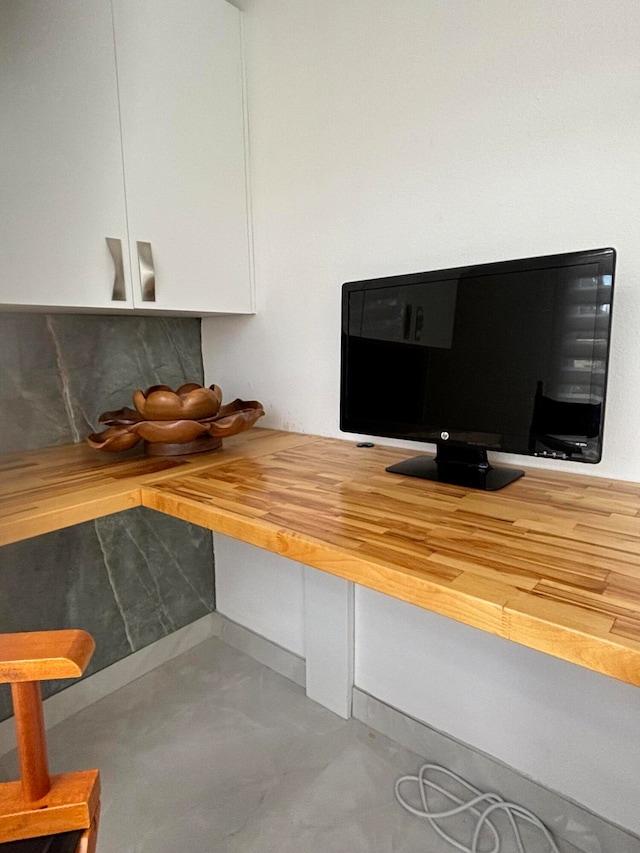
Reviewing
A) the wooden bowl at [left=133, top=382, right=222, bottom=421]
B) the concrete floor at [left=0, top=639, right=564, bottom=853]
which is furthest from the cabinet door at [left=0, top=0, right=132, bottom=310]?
the concrete floor at [left=0, top=639, right=564, bottom=853]

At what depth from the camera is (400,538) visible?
80 cm

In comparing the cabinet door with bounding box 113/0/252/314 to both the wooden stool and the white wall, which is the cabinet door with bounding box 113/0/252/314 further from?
the wooden stool

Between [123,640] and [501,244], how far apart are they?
1686mm

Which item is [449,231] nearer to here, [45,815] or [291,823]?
[45,815]

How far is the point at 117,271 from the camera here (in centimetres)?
132

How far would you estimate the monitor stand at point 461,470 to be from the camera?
1066mm

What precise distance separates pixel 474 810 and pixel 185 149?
1.88 m

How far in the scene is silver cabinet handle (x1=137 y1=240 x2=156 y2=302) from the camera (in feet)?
4.46

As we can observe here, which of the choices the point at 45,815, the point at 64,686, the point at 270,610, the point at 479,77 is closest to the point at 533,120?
the point at 479,77

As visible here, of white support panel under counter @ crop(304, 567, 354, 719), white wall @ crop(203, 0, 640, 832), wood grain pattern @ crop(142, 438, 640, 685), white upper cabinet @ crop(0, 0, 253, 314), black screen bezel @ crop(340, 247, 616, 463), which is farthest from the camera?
white support panel under counter @ crop(304, 567, 354, 719)

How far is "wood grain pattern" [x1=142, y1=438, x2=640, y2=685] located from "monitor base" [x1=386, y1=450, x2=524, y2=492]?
0.02 m

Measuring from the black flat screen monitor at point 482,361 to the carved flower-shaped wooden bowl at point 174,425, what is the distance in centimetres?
34

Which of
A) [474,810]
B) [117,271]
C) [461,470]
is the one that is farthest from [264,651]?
[117,271]

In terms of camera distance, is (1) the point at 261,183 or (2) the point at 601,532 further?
(1) the point at 261,183
